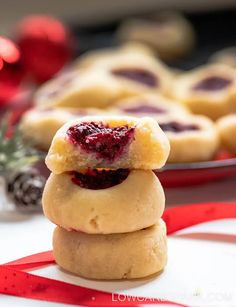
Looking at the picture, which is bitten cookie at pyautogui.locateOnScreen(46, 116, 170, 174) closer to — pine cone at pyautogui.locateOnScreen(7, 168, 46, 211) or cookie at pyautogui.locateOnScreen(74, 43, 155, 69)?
pine cone at pyautogui.locateOnScreen(7, 168, 46, 211)

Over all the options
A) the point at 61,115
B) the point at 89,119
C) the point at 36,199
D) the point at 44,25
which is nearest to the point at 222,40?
the point at 44,25

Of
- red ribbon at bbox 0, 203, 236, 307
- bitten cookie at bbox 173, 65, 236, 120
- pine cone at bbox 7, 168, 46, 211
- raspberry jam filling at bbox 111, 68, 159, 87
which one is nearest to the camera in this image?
red ribbon at bbox 0, 203, 236, 307

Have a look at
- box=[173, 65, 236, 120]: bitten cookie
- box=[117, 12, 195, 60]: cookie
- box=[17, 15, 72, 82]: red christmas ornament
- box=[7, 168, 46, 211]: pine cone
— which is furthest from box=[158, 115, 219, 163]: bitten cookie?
box=[117, 12, 195, 60]: cookie

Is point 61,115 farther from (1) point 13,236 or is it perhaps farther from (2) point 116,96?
(1) point 13,236

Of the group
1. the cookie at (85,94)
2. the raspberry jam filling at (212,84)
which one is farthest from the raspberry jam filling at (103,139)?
the raspberry jam filling at (212,84)

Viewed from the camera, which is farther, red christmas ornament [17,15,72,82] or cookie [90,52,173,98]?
red christmas ornament [17,15,72,82]
